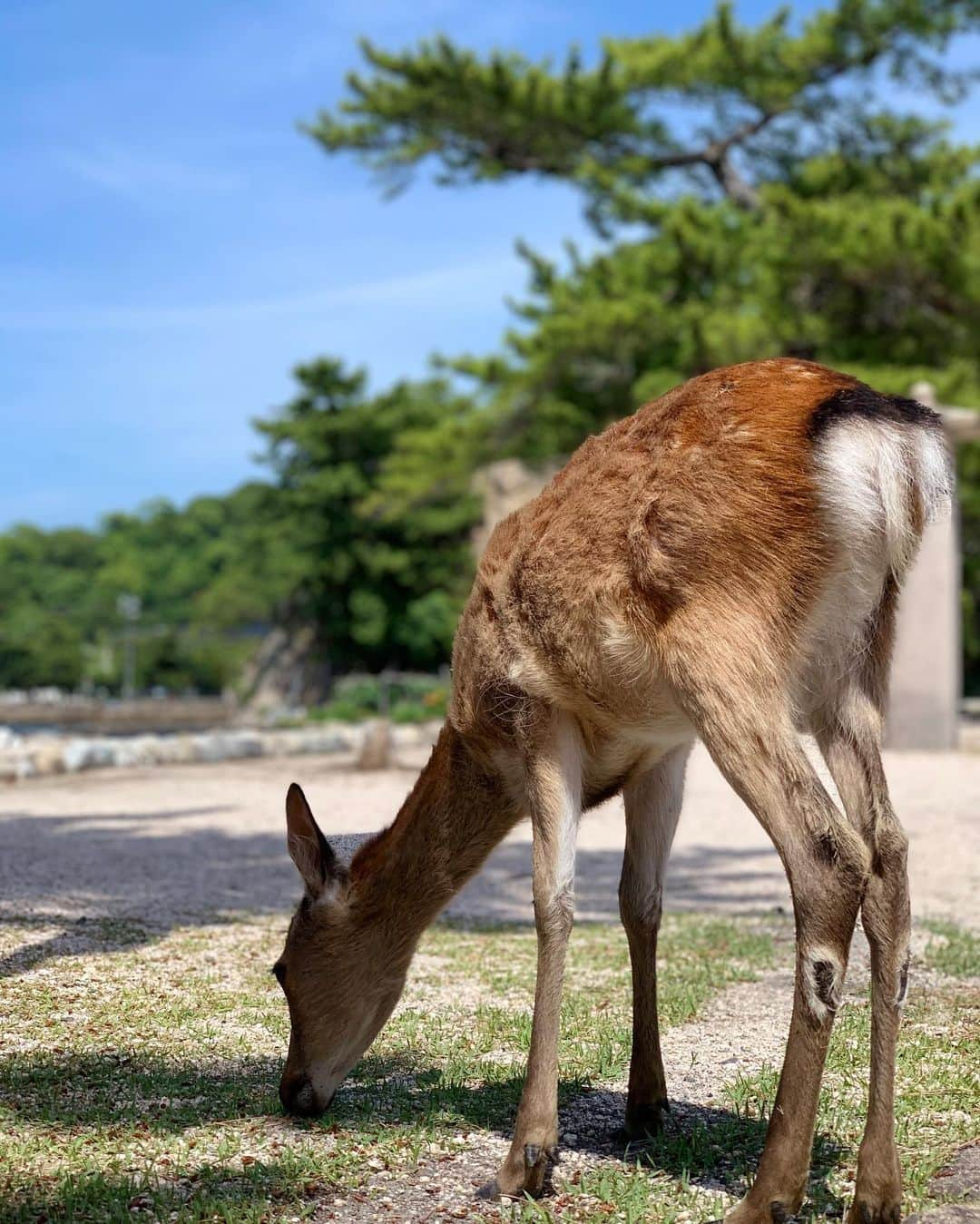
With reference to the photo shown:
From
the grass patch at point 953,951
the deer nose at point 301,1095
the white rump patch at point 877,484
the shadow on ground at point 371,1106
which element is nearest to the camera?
the white rump patch at point 877,484

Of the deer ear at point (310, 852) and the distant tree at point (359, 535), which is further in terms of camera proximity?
the distant tree at point (359, 535)

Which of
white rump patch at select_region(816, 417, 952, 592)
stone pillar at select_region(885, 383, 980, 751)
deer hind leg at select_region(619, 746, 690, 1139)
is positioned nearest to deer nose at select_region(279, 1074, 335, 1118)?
deer hind leg at select_region(619, 746, 690, 1139)

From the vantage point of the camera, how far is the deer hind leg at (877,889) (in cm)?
315

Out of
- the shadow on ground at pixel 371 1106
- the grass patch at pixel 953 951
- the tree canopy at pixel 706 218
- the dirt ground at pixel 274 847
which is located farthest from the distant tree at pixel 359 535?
the shadow on ground at pixel 371 1106

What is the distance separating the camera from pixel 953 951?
628 centimetres

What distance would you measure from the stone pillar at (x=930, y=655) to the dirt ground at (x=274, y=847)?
261 cm

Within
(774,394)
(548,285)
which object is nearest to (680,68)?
(548,285)

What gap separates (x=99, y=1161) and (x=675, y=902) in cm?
549

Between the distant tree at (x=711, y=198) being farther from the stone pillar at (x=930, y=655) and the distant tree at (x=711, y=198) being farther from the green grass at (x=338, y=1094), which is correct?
the green grass at (x=338, y=1094)

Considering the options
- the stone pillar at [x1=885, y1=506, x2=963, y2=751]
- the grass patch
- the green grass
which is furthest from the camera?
the stone pillar at [x1=885, y1=506, x2=963, y2=751]

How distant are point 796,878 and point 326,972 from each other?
4.93 feet

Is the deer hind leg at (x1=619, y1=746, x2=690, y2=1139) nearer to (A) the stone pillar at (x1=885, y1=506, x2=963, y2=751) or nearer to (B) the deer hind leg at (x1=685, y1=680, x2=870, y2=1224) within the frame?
(B) the deer hind leg at (x1=685, y1=680, x2=870, y2=1224)

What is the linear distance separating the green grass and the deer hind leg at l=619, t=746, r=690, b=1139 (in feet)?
0.77

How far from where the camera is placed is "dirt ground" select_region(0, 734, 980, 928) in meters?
7.87
